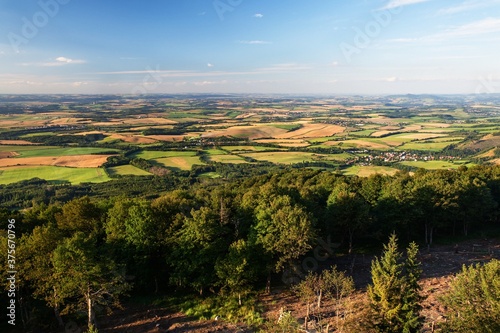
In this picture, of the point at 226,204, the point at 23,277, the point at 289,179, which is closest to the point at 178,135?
the point at 289,179

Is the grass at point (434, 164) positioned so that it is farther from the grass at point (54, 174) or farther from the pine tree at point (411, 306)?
the grass at point (54, 174)

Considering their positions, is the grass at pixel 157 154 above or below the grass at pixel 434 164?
above

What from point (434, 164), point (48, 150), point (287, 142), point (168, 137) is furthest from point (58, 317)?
point (168, 137)

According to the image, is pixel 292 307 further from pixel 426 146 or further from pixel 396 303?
pixel 426 146

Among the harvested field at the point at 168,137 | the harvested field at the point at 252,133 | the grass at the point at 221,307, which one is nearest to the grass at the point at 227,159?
the harvested field at the point at 168,137

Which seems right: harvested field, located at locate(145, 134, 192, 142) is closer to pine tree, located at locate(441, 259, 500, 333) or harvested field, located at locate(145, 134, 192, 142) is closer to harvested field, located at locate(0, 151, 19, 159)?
harvested field, located at locate(0, 151, 19, 159)

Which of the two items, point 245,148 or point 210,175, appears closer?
point 210,175
